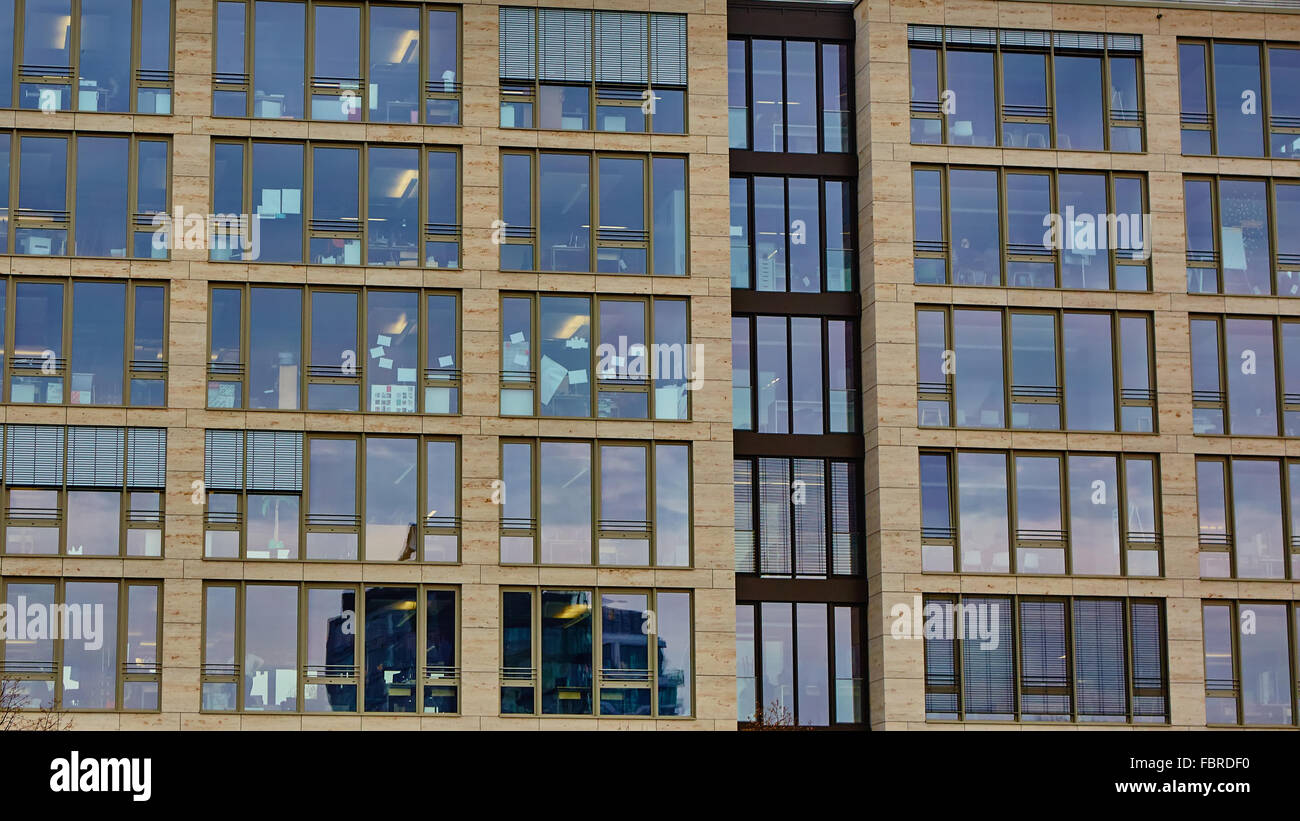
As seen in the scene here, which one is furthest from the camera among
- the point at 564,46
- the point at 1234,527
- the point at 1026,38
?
the point at 1026,38

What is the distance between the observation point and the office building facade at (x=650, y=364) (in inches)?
1487

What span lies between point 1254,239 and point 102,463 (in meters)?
25.6

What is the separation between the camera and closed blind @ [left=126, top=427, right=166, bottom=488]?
37.8 meters

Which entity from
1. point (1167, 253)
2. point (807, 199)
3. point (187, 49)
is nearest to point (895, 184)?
point (807, 199)

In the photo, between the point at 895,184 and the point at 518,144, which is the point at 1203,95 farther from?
the point at 518,144

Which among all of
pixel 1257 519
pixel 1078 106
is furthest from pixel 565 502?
pixel 1257 519

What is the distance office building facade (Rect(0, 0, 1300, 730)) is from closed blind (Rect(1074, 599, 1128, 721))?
80mm

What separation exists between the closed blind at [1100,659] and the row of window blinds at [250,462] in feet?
55.1

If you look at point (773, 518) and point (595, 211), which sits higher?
point (595, 211)

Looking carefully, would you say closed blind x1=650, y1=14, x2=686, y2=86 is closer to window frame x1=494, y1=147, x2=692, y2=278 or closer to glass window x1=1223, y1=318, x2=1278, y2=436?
window frame x1=494, y1=147, x2=692, y2=278

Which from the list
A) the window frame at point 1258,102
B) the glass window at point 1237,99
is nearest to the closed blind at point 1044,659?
the window frame at point 1258,102

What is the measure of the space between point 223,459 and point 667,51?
1292 centimetres

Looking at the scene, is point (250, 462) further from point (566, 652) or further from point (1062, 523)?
point (1062, 523)

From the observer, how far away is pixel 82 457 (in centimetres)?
3772
